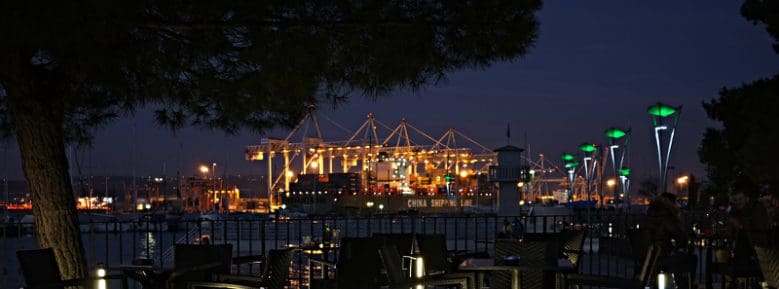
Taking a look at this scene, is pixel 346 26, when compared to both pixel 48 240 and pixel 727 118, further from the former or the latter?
pixel 727 118

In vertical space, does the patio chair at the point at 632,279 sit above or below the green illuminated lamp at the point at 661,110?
below

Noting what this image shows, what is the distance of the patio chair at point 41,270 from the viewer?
619 cm

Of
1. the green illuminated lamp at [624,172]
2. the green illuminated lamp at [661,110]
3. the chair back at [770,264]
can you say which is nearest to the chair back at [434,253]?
the chair back at [770,264]

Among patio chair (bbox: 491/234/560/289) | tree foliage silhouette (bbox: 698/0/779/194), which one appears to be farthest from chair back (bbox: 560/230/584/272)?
tree foliage silhouette (bbox: 698/0/779/194)

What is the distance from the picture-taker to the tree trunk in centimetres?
702

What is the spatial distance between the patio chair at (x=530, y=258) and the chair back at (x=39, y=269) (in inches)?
121

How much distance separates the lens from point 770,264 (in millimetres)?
6348

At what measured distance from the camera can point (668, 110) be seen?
53.7 feet

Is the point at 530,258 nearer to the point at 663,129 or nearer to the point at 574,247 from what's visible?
the point at 574,247

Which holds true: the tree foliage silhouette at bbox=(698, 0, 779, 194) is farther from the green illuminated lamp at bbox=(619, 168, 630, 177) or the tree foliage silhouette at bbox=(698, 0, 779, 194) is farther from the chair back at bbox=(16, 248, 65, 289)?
the chair back at bbox=(16, 248, 65, 289)

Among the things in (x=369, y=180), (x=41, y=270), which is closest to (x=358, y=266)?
(x=41, y=270)

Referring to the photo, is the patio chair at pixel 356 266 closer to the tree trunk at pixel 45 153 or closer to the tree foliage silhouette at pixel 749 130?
the tree trunk at pixel 45 153

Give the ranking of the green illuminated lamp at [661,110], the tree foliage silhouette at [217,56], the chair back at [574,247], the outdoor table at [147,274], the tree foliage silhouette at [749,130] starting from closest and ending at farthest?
the tree foliage silhouette at [217,56] → the outdoor table at [147,274] → the chair back at [574,247] → the green illuminated lamp at [661,110] → the tree foliage silhouette at [749,130]

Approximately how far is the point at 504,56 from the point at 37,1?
2.86 m
